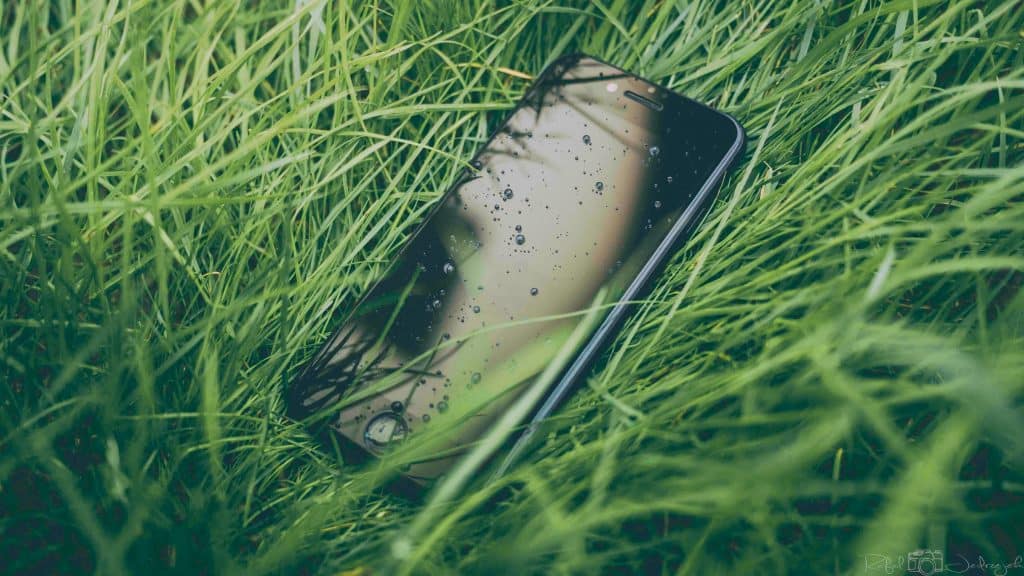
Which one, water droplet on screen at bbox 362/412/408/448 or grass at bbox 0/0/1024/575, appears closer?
grass at bbox 0/0/1024/575

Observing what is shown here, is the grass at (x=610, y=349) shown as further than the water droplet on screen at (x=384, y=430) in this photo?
No

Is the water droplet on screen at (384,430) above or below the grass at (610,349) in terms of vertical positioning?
below

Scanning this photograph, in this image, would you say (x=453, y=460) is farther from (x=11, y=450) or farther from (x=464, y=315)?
(x=11, y=450)

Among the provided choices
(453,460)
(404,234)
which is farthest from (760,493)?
(404,234)

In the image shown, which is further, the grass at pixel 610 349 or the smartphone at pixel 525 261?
the smartphone at pixel 525 261

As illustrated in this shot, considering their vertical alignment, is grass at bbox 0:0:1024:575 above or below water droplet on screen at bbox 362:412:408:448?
above
